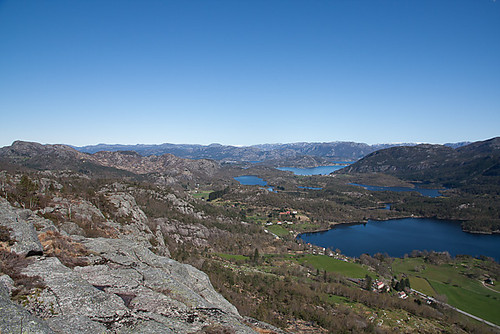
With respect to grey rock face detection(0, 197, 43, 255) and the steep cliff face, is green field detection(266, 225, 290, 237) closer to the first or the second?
the steep cliff face

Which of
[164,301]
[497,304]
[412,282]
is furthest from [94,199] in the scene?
[497,304]

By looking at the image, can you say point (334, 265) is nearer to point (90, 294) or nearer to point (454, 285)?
point (454, 285)

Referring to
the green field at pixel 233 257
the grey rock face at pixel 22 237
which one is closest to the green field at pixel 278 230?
the green field at pixel 233 257

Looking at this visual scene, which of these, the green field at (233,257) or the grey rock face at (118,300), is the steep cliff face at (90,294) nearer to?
the grey rock face at (118,300)

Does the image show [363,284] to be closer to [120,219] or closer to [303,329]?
[303,329]

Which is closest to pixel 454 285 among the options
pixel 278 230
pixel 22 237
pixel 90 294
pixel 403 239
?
pixel 403 239

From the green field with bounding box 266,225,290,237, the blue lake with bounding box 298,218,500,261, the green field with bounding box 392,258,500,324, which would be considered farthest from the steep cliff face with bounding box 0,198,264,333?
the green field with bounding box 266,225,290,237

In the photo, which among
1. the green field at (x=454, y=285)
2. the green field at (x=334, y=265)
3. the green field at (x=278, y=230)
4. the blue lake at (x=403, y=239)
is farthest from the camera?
the green field at (x=278, y=230)
